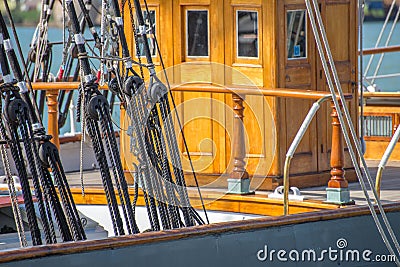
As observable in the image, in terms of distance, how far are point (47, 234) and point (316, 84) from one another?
3.71 metres

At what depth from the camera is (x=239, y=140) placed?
29.8ft

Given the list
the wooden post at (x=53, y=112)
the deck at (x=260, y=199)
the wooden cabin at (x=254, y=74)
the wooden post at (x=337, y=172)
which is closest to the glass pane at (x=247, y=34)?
the wooden cabin at (x=254, y=74)

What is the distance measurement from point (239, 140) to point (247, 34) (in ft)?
4.12

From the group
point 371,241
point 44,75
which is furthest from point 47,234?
point 44,75

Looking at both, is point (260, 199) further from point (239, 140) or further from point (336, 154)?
point (336, 154)

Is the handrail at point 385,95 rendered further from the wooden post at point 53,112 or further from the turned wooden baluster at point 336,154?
the turned wooden baluster at point 336,154

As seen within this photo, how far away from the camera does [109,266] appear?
6582 mm

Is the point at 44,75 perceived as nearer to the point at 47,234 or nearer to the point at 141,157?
the point at 141,157

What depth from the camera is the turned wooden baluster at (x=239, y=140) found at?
9.02 metres

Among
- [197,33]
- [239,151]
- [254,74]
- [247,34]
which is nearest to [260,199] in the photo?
[239,151]

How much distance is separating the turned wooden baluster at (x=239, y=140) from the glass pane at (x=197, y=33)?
3.79 ft

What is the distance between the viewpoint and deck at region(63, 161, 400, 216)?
8.88 metres

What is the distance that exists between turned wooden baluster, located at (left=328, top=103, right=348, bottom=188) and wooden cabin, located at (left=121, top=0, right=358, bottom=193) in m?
1.13

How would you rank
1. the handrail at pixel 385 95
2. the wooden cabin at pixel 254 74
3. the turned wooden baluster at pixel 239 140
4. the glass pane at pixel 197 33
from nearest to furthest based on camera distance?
the turned wooden baluster at pixel 239 140 → the wooden cabin at pixel 254 74 → the glass pane at pixel 197 33 → the handrail at pixel 385 95
